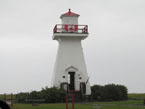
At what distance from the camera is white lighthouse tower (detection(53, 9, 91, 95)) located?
32.9 meters

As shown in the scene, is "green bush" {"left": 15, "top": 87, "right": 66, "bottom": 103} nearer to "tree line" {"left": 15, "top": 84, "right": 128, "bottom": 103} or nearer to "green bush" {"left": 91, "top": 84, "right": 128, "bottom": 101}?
"tree line" {"left": 15, "top": 84, "right": 128, "bottom": 103}

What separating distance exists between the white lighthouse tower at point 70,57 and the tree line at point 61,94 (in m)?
1.47

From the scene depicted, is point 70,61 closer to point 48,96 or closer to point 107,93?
point 107,93

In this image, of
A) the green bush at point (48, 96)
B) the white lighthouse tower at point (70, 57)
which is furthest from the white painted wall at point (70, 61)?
the green bush at point (48, 96)

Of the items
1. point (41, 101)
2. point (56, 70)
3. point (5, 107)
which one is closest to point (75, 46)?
point (56, 70)

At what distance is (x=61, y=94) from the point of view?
29469 millimetres

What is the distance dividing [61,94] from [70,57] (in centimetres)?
564

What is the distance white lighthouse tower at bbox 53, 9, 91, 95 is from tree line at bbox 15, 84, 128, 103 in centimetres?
147

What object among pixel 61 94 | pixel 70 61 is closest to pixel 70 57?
pixel 70 61

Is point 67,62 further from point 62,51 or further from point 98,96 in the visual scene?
point 98,96

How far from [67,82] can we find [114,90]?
5778mm

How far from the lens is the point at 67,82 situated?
32906 millimetres

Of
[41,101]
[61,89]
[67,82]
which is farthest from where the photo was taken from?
[67,82]

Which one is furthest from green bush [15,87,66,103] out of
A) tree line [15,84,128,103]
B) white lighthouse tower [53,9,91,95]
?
white lighthouse tower [53,9,91,95]
